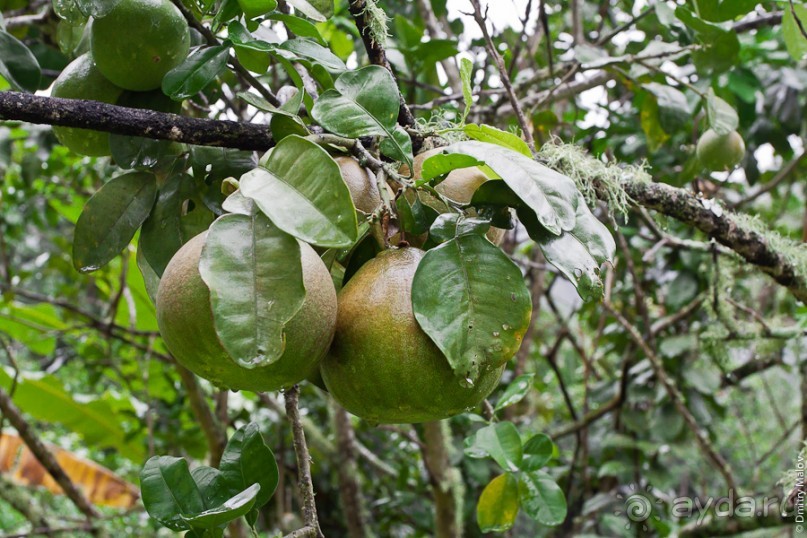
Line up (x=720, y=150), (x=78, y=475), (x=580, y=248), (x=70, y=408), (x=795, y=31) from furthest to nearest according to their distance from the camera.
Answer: (x=78, y=475) → (x=70, y=408) → (x=720, y=150) → (x=795, y=31) → (x=580, y=248)

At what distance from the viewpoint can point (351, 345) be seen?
23.7 inches

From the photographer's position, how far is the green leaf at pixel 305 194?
0.52m

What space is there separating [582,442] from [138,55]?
176 cm

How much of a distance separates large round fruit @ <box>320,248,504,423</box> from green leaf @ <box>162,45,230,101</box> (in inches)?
11.1

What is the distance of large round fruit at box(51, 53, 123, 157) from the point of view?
0.82 meters

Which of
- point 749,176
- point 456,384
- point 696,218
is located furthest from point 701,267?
point 456,384

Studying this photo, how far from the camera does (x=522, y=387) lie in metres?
1.10

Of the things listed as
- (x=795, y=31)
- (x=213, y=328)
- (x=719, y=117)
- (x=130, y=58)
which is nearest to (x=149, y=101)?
(x=130, y=58)

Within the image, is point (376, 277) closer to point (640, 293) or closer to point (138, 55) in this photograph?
point (138, 55)

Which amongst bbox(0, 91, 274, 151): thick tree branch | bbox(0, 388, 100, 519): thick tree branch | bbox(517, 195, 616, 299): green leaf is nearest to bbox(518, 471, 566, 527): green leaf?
bbox(517, 195, 616, 299): green leaf

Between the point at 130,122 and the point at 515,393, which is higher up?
the point at 130,122

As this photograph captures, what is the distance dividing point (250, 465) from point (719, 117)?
101cm

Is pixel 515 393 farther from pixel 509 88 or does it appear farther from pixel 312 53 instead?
pixel 312 53

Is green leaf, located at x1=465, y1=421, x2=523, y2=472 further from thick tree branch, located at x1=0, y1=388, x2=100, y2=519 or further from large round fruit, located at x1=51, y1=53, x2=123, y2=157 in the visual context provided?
thick tree branch, located at x1=0, y1=388, x2=100, y2=519
